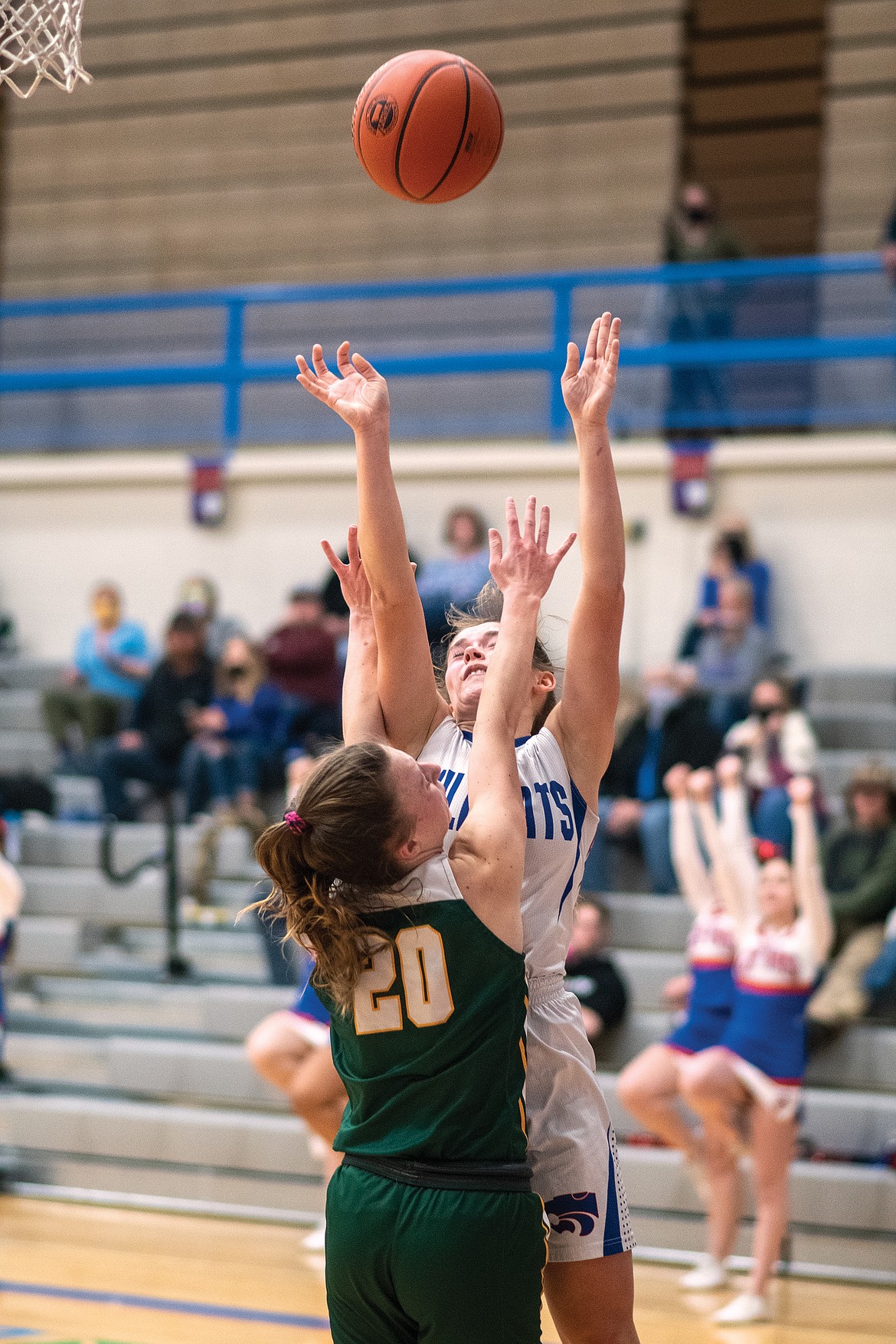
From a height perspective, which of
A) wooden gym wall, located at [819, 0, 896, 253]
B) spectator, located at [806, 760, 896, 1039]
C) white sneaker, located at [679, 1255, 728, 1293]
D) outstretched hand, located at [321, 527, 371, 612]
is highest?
wooden gym wall, located at [819, 0, 896, 253]

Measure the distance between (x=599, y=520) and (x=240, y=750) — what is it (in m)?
5.89

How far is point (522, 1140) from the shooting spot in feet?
7.83

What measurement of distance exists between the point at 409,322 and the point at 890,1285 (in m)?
7.28

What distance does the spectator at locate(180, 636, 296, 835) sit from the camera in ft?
27.7

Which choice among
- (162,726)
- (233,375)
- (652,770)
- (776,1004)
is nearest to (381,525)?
(776,1004)

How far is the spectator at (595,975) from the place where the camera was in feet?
21.4

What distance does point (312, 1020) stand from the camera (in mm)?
5840

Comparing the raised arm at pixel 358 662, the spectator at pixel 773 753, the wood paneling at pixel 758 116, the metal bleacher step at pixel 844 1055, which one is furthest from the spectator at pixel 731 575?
the raised arm at pixel 358 662

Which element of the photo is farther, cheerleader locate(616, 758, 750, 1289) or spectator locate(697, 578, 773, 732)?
spectator locate(697, 578, 773, 732)

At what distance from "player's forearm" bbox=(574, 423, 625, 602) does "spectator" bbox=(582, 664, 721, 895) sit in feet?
15.2

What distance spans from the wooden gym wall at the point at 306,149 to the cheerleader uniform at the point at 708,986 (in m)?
6.33

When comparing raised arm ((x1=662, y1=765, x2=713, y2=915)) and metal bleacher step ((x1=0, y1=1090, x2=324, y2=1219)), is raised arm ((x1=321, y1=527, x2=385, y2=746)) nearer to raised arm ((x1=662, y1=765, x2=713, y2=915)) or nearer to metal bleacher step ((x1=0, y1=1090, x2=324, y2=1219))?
raised arm ((x1=662, y1=765, x2=713, y2=915))

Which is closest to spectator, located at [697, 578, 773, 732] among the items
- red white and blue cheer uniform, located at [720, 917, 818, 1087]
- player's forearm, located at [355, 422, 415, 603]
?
red white and blue cheer uniform, located at [720, 917, 818, 1087]

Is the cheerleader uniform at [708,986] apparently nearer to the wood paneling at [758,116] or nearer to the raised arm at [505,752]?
the raised arm at [505,752]
